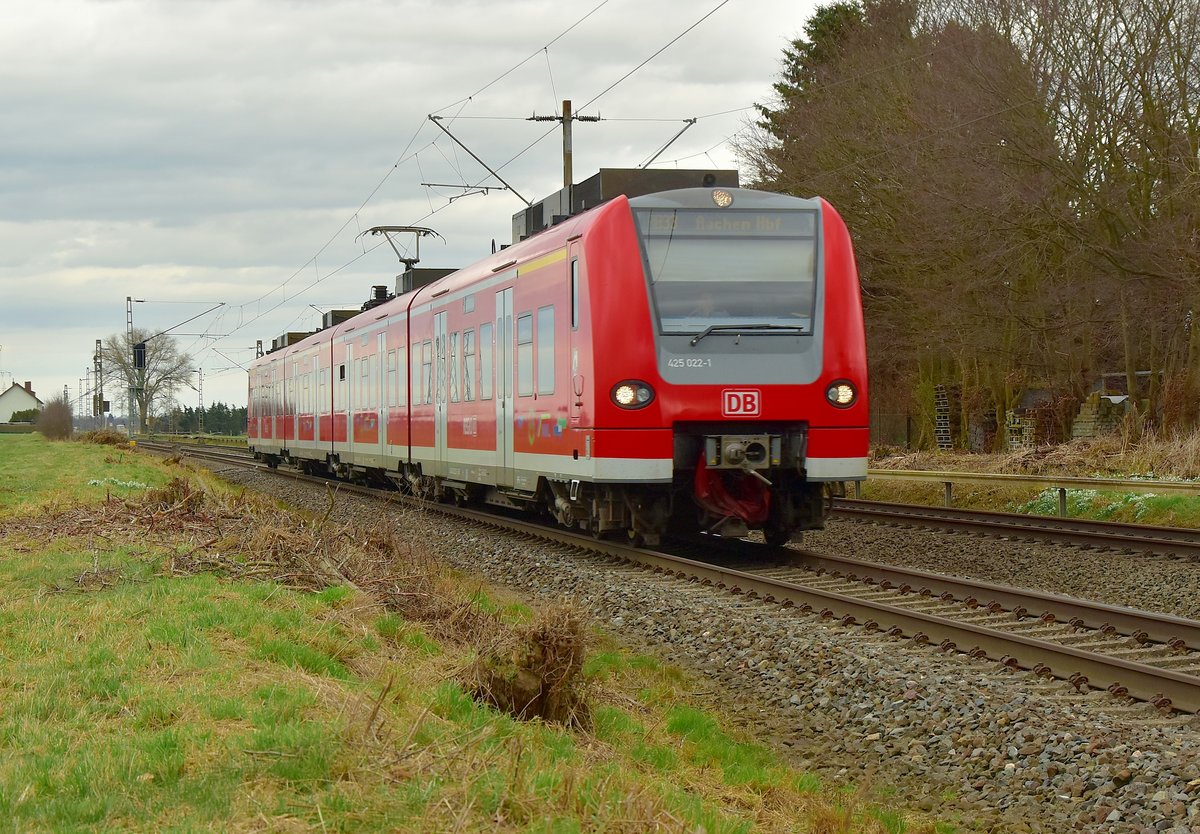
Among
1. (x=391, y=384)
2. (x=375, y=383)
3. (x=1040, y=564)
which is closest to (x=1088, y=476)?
(x=1040, y=564)

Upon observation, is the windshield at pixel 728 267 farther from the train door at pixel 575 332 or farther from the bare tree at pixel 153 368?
the bare tree at pixel 153 368

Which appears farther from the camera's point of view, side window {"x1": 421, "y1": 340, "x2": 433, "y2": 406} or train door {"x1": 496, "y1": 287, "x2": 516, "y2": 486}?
side window {"x1": 421, "y1": 340, "x2": 433, "y2": 406}

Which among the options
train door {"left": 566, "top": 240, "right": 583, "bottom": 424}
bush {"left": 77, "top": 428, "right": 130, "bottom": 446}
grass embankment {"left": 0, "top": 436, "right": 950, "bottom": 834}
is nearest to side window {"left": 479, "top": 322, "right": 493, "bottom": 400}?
train door {"left": 566, "top": 240, "right": 583, "bottom": 424}

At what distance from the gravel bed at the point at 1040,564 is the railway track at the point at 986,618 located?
1546 mm

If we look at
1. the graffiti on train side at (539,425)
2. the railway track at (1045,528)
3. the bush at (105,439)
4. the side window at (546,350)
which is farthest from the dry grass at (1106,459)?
the bush at (105,439)

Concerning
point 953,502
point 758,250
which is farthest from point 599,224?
point 953,502

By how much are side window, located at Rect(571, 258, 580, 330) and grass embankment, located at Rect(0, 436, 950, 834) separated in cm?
283

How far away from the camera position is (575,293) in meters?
12.4

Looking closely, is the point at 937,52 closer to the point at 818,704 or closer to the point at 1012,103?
the point at 1012,103

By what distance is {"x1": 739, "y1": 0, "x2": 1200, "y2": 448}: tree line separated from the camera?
22672 millimetres

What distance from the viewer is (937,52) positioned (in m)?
27.8

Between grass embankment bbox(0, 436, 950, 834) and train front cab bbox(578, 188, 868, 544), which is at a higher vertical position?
train front cab bbox(578, 188, 868, 544)

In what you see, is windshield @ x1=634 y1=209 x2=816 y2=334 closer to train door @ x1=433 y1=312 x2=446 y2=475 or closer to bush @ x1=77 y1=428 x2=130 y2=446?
train door @ x1=433 y1=312 x2=446 y2=475

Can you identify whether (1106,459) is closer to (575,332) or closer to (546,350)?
(546,350)
